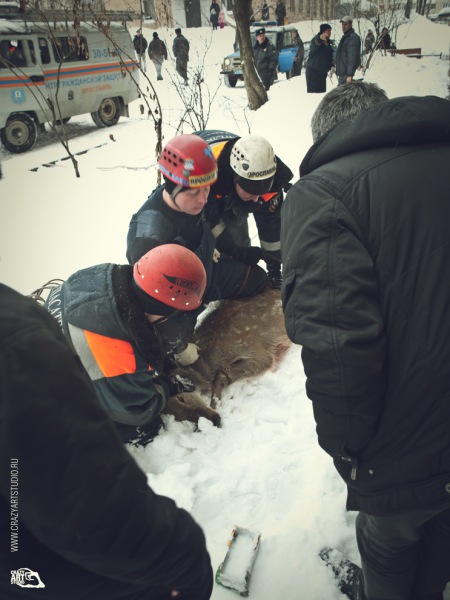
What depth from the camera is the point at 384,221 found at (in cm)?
108

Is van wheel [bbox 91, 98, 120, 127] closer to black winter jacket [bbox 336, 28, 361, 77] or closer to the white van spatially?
the white van

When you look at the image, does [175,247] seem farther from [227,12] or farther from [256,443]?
[227,12]

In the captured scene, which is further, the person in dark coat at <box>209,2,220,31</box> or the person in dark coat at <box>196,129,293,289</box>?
the person in dark coat at <box>209,2,220,31</box>

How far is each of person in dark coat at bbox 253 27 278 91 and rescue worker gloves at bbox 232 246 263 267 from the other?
9.03 m

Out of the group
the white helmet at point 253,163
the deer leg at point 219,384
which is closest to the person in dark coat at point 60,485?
the deer leg at point 219,384

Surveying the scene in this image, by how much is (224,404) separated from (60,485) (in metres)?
2.15

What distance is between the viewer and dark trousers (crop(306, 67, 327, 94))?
951 cm

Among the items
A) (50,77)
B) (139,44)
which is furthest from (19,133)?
(139,44)

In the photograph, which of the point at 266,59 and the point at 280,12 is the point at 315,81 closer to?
the point at 266,59

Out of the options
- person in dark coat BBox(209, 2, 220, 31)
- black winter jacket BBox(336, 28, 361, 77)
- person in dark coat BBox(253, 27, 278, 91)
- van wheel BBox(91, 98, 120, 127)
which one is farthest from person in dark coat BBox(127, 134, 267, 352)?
person in dark coat BBox(209, 2, 220, 31)

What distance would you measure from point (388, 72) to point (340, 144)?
1335 centimetres

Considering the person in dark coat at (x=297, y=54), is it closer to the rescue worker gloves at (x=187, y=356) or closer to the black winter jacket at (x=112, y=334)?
the rescue worker gloves at (x=187, y=356)

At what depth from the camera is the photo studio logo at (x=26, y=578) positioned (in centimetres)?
79

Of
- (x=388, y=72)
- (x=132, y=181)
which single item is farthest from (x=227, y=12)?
(x=132, y=181)
